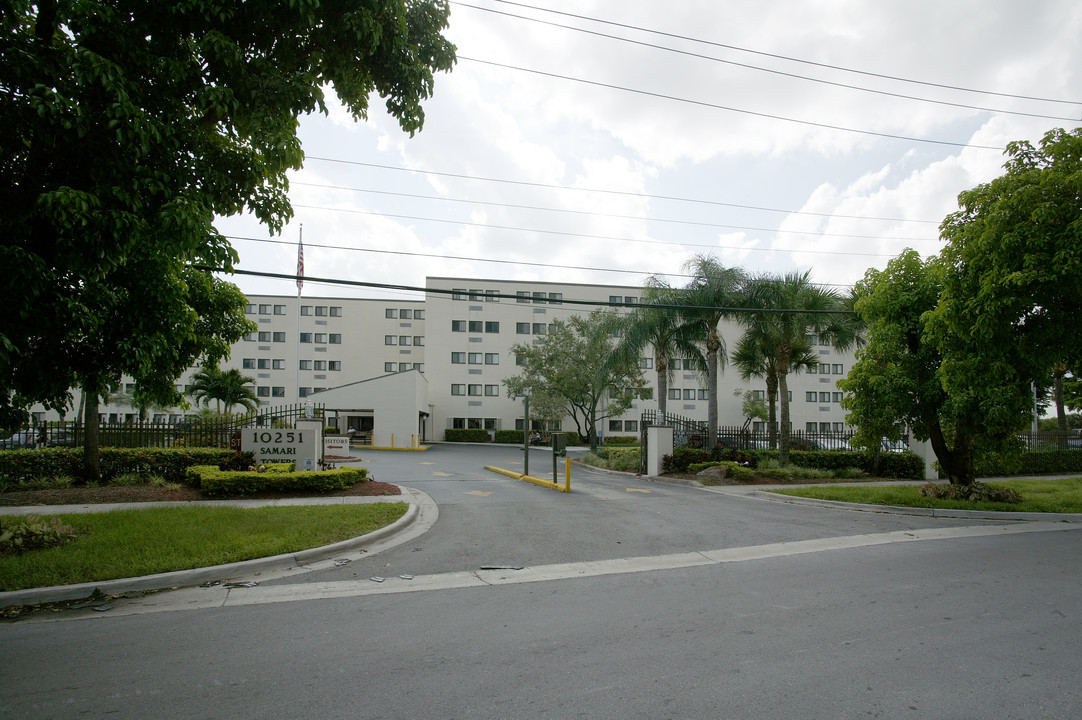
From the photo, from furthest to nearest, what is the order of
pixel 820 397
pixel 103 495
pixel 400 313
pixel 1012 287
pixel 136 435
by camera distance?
pixel 400 313 < pixel 820 397 < pixel 136 435 < pixel 103 495 < pixel 1012 287

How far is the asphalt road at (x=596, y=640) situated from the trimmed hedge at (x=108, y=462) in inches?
342

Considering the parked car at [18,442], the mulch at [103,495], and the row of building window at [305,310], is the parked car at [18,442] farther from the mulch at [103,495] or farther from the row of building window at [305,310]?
the row of building window at [305,310]

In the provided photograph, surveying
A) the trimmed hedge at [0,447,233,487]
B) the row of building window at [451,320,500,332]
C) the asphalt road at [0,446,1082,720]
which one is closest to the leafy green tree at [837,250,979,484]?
the asphalt road at [0,446,1082,720]

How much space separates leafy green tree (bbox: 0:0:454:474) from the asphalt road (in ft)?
9.35

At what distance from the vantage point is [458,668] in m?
4.41

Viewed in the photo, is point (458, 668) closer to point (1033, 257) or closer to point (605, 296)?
point (1033, 257)

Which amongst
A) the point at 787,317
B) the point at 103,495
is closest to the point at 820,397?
the point at 787,317

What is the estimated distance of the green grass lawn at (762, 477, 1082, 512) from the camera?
13047 millimetres

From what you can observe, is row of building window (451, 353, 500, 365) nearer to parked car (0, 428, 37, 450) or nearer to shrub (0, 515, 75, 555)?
parked car (0, 428, 37, 450)

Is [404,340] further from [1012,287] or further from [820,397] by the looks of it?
[1012,287]

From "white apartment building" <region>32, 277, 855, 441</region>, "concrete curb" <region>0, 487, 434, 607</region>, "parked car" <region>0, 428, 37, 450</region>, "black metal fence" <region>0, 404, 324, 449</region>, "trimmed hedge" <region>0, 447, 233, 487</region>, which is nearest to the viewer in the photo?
"concrete curb" <region>0, 487, 434, 607</region>

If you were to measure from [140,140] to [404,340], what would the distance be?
53197 mm

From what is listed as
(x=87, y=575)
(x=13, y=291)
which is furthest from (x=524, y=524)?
(x=13, y=291)

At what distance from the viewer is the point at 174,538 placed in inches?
322
